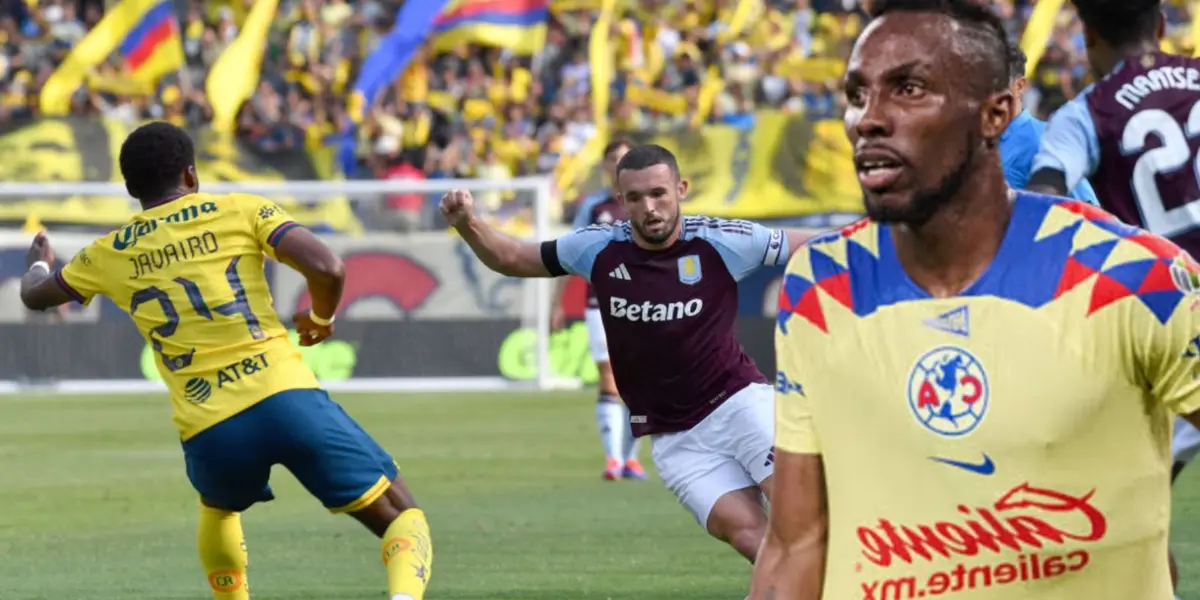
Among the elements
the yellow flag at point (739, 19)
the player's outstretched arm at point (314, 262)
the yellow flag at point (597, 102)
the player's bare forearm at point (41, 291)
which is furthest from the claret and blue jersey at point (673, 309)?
the yellow flag at point (739, 19)

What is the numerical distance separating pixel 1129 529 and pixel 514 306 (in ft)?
68.3

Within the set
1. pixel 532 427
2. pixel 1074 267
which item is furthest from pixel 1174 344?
pixel 532 427

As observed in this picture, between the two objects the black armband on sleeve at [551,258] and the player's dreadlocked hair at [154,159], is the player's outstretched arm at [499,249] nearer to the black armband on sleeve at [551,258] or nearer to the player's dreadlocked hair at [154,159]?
the black armband on sleeve at [551,258]

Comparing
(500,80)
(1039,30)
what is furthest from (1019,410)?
(500,80)

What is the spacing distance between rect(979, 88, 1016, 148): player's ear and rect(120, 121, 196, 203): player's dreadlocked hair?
469 centimetres

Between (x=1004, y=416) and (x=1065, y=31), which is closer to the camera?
(x=1004, y=416)

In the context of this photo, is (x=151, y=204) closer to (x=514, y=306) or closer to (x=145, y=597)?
(x=145, y=597)

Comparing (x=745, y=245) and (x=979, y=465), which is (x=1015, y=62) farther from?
(x=745, y=245)

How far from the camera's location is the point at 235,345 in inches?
284

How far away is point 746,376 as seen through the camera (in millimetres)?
7918

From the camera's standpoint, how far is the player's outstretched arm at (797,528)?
3141mm

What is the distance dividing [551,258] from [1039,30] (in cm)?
1892

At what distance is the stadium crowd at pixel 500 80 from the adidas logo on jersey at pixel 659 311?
57.1ft

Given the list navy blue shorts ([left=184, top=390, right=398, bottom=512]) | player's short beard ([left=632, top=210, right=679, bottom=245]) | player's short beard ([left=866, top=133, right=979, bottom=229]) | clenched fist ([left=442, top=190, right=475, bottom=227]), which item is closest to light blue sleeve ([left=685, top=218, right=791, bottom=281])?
player's short beard ([left=632, top=210, right=679, bottom=245])
